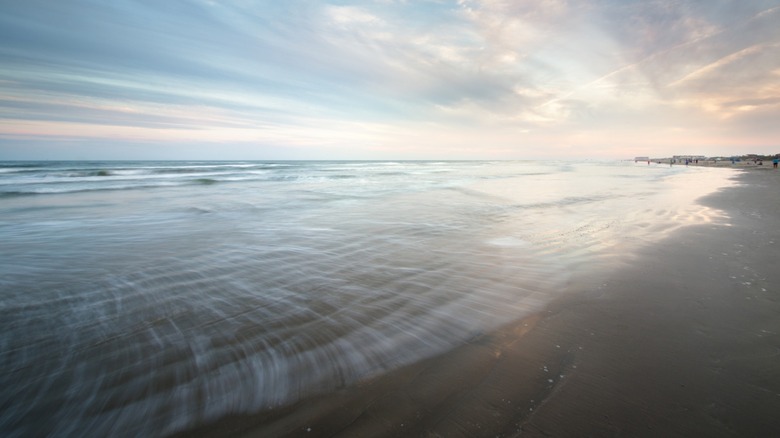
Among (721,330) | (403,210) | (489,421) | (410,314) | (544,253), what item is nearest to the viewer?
(489,421)

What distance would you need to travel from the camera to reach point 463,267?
5.29 m

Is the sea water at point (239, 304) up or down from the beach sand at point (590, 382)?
down

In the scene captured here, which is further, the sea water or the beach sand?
the sea water

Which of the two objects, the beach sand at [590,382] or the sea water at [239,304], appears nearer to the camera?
the beach sand at [590,382]

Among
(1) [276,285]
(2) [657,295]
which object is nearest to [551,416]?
(2) [657,295]

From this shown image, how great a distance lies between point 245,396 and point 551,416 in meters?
2.19

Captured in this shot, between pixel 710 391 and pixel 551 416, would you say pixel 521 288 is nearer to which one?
pixel 710 391

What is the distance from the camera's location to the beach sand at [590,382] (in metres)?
2.04

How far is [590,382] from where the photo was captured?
95.3 inches

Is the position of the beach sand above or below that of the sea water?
above

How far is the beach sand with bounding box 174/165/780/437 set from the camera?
2043 mm

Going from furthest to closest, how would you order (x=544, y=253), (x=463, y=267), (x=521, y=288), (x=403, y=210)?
(x=403, y=210), (x=544, y=253), (x=463, y=267), (x=521, y=288)

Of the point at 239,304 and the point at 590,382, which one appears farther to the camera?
the point at 239,304

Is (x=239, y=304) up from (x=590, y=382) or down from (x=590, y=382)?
down
